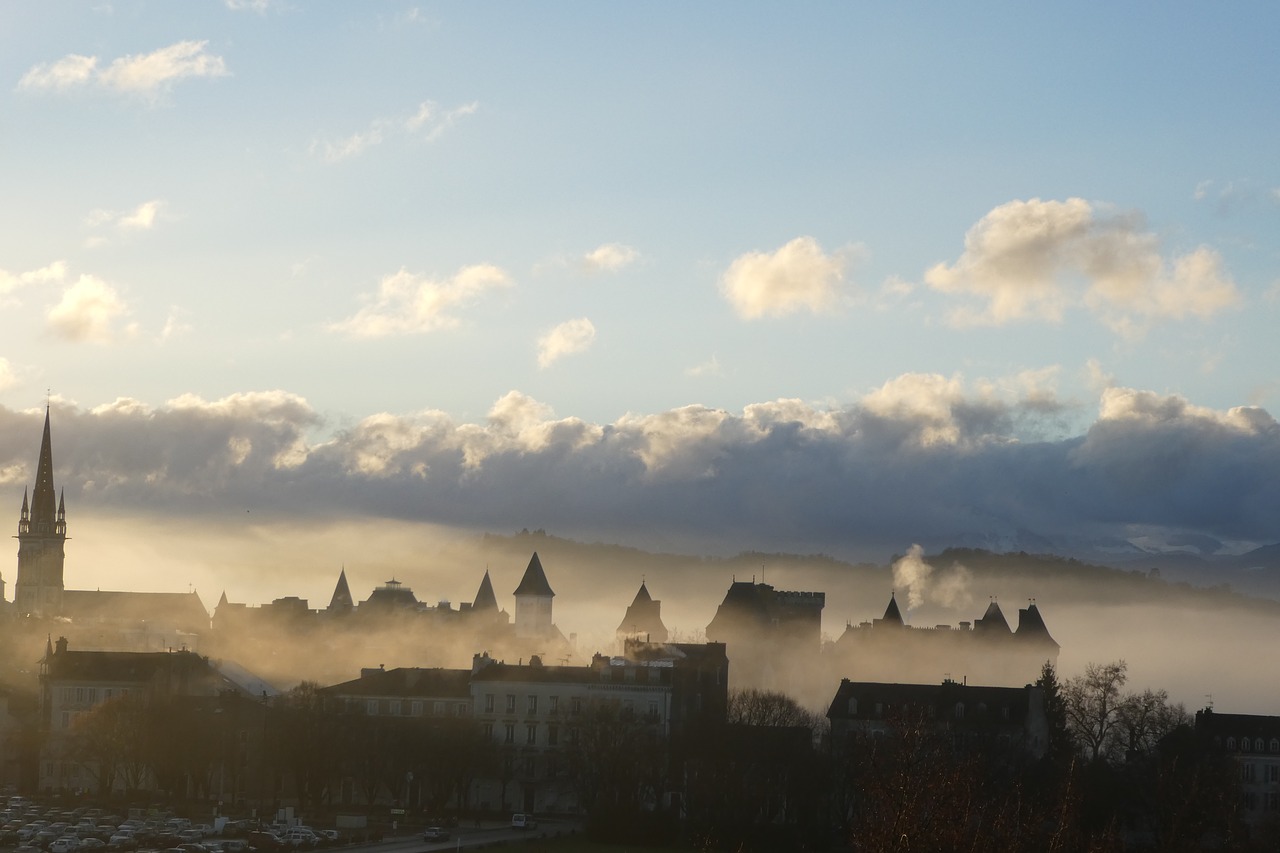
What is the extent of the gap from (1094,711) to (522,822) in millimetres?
46863

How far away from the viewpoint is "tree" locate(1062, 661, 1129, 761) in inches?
5241

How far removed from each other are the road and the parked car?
391 mm

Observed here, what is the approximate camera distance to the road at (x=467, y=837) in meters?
93.4

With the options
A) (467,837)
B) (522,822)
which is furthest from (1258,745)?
(467,837)

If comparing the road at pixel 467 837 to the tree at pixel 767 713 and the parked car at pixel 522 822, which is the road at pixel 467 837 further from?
the tree at pixel 767 713

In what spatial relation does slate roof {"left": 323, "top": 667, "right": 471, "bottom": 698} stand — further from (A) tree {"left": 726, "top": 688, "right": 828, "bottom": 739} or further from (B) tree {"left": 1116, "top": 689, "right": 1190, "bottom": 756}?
(B) tree {"left": 1116, "top": 689, "right": 1190, "bottom": 756}

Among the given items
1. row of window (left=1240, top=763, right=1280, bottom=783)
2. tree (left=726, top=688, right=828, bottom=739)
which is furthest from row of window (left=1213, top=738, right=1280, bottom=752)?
tree (left=726, top=688, right=828, bottom=739)

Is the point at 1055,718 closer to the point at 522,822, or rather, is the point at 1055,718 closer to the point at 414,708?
the point at 522,822

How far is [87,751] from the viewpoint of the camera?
420 ft

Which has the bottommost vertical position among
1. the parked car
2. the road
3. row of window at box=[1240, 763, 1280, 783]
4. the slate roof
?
the road

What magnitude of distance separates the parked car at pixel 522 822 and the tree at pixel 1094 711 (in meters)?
36.5

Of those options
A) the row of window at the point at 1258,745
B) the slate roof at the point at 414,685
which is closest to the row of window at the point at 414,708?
the slate roof at the point at 414,685

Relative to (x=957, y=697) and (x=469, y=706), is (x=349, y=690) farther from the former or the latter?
(x=957, y=697)

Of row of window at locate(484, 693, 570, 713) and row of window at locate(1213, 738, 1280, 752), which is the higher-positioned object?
row of window at locate(484, 693, 570, 713)
